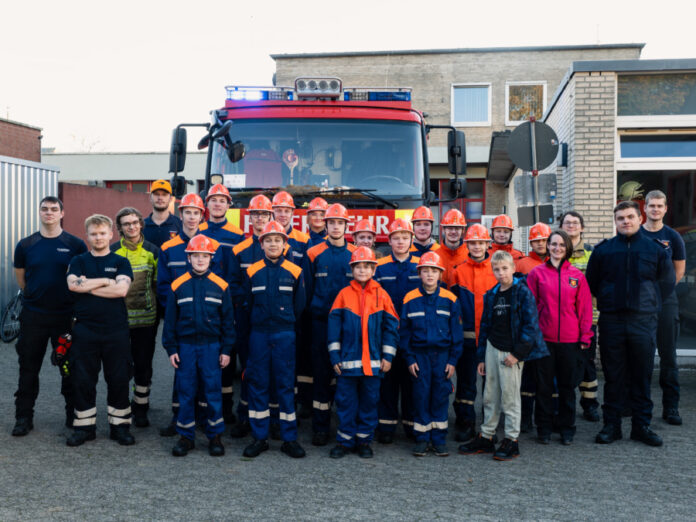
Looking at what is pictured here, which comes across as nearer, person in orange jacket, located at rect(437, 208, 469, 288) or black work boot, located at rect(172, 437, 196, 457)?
black work boot, located at rect(172, 437, 196, 457)

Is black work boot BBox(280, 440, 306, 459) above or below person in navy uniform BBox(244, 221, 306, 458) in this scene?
below

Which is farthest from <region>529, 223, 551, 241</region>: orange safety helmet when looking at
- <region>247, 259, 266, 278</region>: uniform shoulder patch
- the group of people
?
<region>247, 259, 266, 278</region>: uniform shoulder patch

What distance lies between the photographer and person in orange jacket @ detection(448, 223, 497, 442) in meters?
5.57

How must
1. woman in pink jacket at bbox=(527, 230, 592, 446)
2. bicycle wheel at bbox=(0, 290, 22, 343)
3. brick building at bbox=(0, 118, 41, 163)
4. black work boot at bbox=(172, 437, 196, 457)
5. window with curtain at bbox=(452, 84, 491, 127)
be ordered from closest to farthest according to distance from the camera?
black work boot at bbox=(172, 437, 196, 457)
woman in pink jacket at bbox=(527, 230, 592, 446)
bicycle wheel at bbox=(0, 290, 22, 343)
brick building at bbox=(0, 118, 41, 163)
window with curtain at bbox=(452, 84, 491, 127)

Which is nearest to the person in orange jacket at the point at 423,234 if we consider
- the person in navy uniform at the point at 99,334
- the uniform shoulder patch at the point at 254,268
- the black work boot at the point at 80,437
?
the uniform shoulder patch at the point at 254,268

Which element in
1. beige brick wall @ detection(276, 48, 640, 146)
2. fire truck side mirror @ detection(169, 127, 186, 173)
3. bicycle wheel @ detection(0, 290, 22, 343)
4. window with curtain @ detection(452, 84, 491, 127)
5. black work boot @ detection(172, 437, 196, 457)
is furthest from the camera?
window with curtain @ detection(452, 84, 491, 127)

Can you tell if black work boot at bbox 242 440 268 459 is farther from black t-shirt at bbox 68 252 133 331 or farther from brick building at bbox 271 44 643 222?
brick building at bbox 271 44 643 222

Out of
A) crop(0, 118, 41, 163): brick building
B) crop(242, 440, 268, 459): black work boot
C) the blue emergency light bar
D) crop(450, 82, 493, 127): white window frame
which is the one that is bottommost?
crop(242, 440, 268, 459): black work boot

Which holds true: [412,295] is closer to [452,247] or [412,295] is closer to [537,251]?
[452,247]

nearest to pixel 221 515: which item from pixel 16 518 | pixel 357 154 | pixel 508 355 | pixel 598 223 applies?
pixel 16 518

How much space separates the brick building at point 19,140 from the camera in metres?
20.1

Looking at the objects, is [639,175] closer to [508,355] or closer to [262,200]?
[508,355]

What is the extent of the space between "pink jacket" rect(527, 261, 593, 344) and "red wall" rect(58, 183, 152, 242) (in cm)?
1252

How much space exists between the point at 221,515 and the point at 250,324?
176cm
